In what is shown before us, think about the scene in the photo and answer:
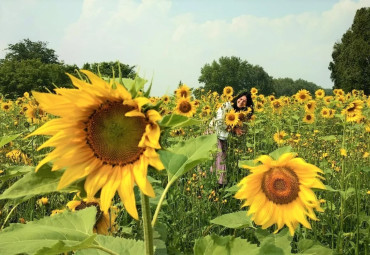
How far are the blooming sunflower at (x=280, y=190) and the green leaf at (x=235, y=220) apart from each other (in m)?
0.08

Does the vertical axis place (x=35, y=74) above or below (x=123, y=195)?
above

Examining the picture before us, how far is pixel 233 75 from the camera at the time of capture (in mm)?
61344

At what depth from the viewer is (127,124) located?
1.05m

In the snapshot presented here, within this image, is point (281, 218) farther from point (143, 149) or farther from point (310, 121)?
point (310, 121)

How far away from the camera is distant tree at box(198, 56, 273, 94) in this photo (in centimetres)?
5700

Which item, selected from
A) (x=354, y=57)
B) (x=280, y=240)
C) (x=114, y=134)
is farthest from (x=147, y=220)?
(x=354, y=57)

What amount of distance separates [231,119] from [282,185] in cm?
392

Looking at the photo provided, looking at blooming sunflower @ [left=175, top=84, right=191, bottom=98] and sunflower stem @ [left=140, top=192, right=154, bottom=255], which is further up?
blooming sunflower @ [left=175, top=84, right=191, bottom=98]

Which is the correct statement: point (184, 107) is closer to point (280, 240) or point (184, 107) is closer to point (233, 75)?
point (280, 240)

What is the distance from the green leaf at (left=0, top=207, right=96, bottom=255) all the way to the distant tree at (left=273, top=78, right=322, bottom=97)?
284 ft

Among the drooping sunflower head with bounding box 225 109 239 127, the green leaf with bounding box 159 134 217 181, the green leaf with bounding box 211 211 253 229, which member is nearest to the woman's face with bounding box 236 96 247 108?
the drooping sunflower head with bounding box 225 109 239 127

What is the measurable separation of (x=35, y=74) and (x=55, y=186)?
119 ft

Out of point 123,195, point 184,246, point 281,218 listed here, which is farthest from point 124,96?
point 184,246

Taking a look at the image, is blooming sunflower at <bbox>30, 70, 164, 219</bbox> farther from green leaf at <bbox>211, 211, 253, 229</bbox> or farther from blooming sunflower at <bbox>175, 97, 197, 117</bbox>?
blooming sunflower at <bbox>175, 97, 197, 117</bbox>
